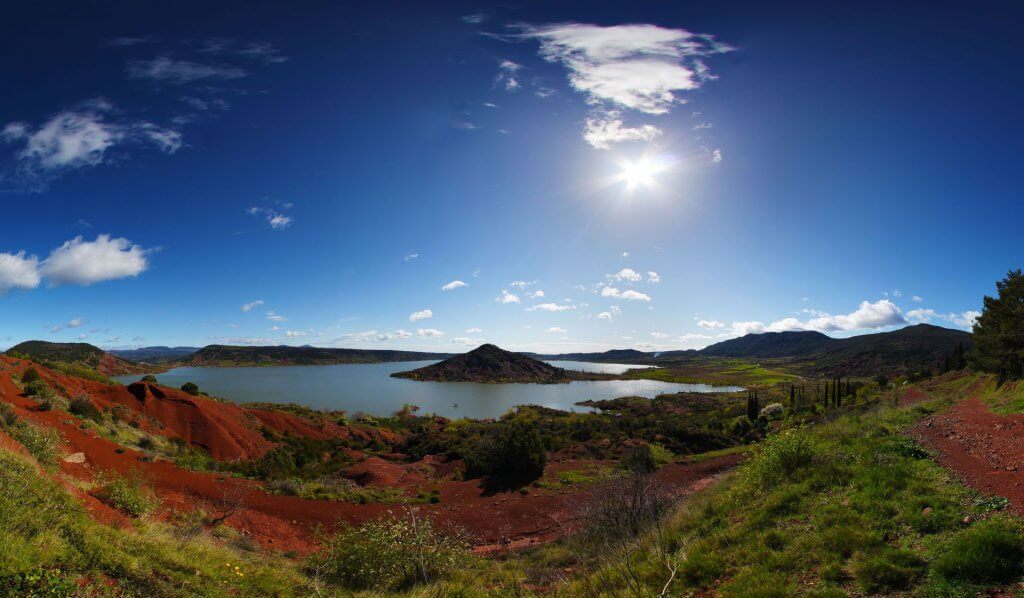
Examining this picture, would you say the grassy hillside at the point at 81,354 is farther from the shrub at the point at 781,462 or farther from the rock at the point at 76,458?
the shrub at the point at 781,462

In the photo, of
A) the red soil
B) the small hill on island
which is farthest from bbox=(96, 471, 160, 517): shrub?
the small hill on island

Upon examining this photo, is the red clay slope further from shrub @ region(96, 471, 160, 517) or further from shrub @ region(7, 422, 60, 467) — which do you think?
shrub @ region(96, 471, 160, 517)

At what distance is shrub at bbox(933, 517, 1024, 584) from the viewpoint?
4422 millimetres

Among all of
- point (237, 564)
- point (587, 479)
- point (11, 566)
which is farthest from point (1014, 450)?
point (587, 479)

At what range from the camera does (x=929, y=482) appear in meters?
6.93

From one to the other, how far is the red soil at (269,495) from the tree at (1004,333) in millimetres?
16448

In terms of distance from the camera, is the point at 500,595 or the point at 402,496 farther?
the point at 402,496

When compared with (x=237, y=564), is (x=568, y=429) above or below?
below

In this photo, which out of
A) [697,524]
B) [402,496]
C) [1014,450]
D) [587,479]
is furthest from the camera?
[587,479]

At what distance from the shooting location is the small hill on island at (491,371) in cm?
14200

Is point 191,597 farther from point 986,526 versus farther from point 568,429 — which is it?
point 568,429

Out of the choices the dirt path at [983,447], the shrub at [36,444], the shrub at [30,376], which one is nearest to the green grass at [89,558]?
the shrub at [36,444]

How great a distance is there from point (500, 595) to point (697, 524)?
14.3 ft

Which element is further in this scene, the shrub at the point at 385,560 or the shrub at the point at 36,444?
the shrub at the point at 36,444
